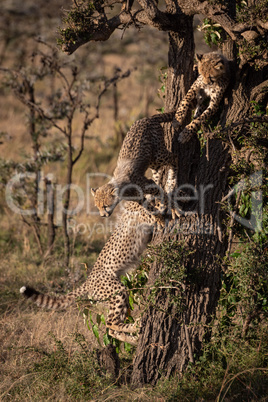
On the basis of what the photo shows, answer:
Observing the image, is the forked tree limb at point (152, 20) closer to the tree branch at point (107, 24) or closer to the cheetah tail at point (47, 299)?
the tree branch at point (107, 24)

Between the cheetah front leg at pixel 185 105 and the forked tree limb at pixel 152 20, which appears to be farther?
the cheetah front leg at pixel 185 105

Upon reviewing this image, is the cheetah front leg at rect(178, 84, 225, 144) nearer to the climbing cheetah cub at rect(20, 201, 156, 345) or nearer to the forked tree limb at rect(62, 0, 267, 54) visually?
the forked tree limb at rect(62, 0, 267, 54)

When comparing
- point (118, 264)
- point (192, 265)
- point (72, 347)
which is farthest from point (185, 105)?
point (72, 347)

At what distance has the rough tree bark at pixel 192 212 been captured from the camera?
3875 millimetres

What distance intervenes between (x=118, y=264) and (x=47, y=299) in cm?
79

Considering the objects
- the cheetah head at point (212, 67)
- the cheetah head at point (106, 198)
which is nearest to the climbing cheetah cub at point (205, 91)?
the cheetah head at point (212, 67)

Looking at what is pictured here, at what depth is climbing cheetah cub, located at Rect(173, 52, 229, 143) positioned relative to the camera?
425cm

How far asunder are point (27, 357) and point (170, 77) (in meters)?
2.70

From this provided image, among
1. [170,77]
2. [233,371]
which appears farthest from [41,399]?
[170,77]

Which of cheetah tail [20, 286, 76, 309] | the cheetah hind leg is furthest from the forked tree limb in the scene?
the cheetah hind leg

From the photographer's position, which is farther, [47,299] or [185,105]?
[47,299]

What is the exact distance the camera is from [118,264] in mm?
5035

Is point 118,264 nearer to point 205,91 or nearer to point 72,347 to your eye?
point 72,347

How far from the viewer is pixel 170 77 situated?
175 inches
